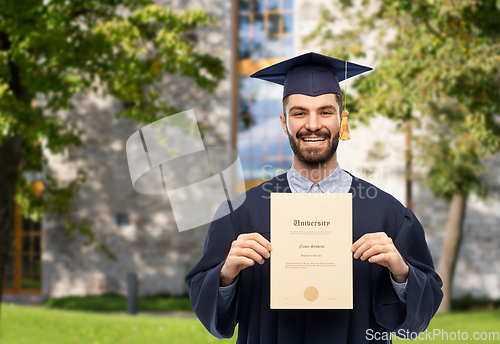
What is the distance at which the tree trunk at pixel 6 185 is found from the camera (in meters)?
7.80

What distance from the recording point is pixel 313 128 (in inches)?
80.4

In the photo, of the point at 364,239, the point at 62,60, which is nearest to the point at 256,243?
the point at 364,239

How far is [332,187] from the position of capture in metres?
2.18

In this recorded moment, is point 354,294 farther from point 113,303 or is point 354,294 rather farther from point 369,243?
point 113,303

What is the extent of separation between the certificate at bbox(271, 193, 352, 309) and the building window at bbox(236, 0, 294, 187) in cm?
1032

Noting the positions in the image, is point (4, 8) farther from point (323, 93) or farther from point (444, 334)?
point (444, 334)

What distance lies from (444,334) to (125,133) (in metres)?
9.22

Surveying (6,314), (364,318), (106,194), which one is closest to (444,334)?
(364,318)

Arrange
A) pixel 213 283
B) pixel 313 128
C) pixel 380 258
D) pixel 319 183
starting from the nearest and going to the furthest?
1. pixel 380 258
2. pixel 213 283
3. pixel 313 128
4. pixel 319 183

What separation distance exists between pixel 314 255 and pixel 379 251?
25 centimetres

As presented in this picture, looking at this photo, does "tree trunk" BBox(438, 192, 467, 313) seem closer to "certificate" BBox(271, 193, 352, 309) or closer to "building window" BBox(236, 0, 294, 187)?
"building window" BBox(236, 0, 294, 187)

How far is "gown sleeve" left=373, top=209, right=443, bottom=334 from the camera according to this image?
6.18ft

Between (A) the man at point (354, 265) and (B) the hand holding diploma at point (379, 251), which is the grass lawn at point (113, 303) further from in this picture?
(B) the hand holding diploma at point (379, 251)

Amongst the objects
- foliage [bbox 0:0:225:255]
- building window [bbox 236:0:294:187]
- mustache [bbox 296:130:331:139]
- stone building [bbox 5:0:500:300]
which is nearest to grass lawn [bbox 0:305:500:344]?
foliage [bbox 0:0:225:255]
